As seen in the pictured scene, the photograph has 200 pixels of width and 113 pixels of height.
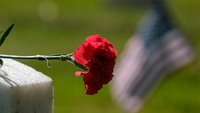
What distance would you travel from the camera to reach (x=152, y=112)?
7.53m

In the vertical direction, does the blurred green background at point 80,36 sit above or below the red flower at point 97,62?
below

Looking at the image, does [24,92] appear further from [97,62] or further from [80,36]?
[80,36]

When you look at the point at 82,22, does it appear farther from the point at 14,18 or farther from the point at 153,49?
the point at 153,49

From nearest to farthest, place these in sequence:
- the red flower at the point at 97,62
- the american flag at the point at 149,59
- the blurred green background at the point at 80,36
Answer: the red flower at the point at 97,62 < the american flag at the point at 149,59 < the blurred green background at the point at 80,36

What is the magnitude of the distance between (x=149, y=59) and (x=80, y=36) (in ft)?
15.6

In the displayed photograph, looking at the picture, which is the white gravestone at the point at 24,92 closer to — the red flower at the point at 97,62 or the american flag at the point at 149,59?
the red flower at the point at 97,62

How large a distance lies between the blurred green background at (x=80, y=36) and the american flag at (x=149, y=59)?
0.19m

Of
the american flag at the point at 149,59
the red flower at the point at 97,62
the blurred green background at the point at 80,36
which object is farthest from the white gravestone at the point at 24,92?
the blurred green background at the point at 80,36

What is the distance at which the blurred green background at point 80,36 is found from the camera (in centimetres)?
777

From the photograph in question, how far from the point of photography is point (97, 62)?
2365mm

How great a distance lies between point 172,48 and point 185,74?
269 cm

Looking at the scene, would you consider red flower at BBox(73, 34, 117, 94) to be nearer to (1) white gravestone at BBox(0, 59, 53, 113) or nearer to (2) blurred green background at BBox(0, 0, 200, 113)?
(1) white gravestone at BBox(0, 59, 53, 113)

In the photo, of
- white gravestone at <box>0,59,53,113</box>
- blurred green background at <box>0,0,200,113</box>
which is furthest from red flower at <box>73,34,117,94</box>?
blurred green background at <box>0,0,200,113</box>

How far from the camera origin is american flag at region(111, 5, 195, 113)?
6137 millimetres
